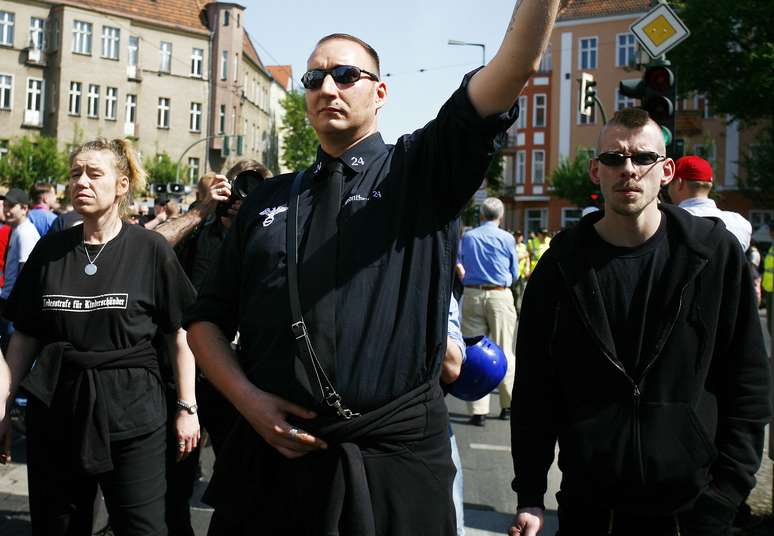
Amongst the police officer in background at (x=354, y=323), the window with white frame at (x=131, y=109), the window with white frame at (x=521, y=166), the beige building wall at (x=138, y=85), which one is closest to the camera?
the police officer in background at (x=354, y=323)

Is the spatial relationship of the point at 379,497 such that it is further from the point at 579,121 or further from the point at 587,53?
the point at 587,53

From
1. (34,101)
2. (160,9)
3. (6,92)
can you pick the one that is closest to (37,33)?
(34,101)

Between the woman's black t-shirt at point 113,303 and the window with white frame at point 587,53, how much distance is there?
58993 mm

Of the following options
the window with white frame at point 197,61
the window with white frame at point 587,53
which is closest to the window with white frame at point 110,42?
the window with white frame at point 197,61

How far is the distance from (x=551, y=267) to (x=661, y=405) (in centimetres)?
58

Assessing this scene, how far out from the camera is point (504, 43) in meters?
2.23

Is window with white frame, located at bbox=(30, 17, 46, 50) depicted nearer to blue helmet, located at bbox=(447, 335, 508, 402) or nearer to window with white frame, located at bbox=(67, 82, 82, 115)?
window with white frame, located at bbox=(67, 82, 82, 115)

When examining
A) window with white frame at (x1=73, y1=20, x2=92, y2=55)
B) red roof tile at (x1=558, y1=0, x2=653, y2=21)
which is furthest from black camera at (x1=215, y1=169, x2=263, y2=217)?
red roof tile at (x1=558, y1=0, x2=653, y2=21)

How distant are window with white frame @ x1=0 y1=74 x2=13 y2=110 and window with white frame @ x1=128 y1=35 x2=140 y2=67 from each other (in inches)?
308

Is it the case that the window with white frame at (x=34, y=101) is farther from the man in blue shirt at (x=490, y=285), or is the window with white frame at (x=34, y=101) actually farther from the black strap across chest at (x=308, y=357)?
the black strap across chest at (x=308, y=357)

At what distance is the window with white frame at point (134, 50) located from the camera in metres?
55.0

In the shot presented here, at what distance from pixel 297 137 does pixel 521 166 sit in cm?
2119

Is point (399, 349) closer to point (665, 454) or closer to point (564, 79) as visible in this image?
point (665, 454)

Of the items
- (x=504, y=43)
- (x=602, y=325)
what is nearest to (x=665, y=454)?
(x=602, y=325)
